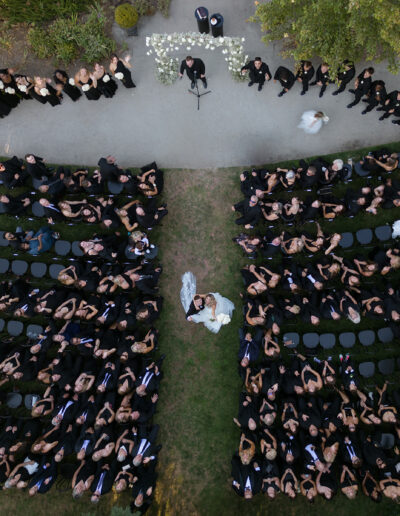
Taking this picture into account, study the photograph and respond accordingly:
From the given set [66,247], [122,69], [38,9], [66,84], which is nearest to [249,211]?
[66,247]

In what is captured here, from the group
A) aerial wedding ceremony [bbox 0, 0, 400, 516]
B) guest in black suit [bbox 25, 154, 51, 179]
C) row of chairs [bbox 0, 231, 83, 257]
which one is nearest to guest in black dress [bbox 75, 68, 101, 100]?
aerial wedding ceremony [bbox 0, 0, 400, 516]

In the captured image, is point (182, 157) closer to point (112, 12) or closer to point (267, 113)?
point (267, 113)

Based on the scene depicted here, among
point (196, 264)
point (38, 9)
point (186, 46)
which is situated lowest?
point (196, 264)

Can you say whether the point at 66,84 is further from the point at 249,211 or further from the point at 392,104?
the point at 392,104

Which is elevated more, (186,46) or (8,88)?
(186,46)

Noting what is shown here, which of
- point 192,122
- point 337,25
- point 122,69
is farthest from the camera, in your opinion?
point 192,122

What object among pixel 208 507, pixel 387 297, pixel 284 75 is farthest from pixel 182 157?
pixel 208 507

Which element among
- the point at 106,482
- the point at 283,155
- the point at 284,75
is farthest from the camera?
the point at 283,155
